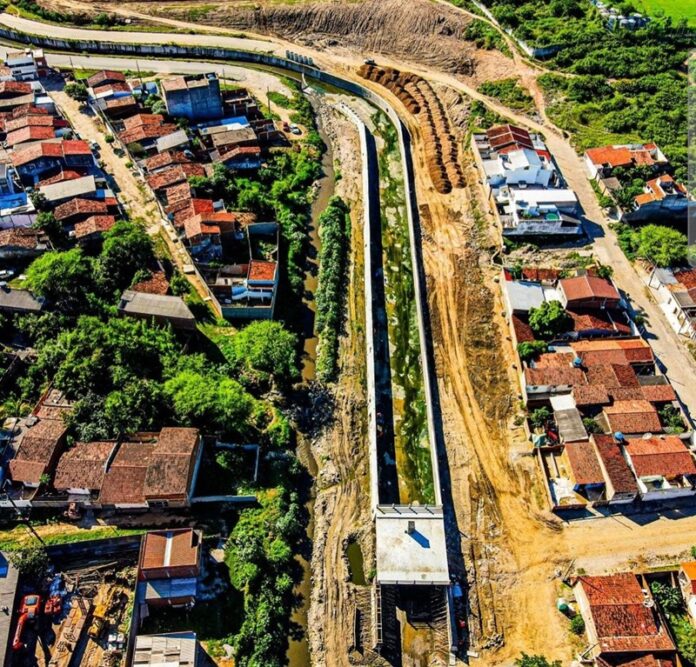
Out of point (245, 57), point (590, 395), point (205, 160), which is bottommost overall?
point (590, 395)

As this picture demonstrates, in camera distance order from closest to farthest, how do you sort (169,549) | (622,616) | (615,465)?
1. (622,616)
2. (169,549)
3. (615,465)

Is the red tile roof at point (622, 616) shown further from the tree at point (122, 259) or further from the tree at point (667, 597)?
the tree at point (122, 259)

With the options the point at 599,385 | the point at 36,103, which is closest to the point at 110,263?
the point at 36,103

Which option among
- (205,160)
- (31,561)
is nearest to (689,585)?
(31,561)

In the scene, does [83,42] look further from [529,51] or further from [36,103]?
[529,51]

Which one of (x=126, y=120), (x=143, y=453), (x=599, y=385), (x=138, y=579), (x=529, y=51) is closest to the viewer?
(x=138, y=579)

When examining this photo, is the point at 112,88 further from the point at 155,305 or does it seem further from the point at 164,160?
the point at 155,305

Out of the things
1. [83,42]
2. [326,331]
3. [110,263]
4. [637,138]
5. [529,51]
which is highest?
[83,42]
